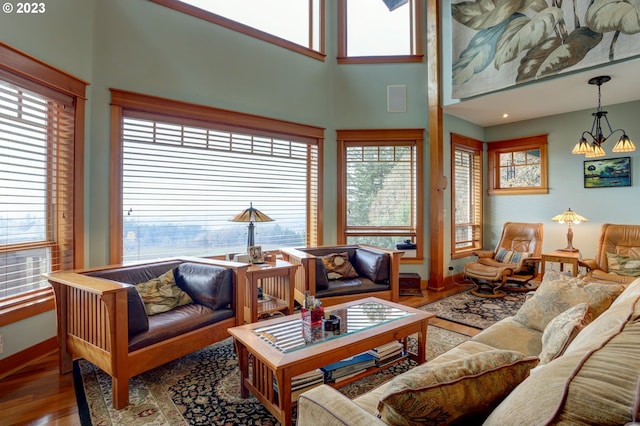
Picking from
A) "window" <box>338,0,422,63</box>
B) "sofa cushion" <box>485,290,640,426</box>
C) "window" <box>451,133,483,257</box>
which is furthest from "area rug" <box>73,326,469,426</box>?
"window" <box>338,0,422,63</box>

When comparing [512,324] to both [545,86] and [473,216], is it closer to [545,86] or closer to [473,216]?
[545,86]

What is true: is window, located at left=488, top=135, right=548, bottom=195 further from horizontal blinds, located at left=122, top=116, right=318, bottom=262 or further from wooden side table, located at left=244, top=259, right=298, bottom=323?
wooden side table, located at left=244, top=259, right=298, bottom=323

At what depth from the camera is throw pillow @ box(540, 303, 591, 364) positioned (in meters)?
1.40

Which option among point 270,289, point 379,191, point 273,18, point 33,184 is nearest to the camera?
point 33,184

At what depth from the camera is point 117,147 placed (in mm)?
3158

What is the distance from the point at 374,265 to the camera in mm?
3729

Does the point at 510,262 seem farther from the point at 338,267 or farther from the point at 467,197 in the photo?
the point at 338,267

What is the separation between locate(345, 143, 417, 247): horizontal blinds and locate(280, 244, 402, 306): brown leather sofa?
2.85 feet

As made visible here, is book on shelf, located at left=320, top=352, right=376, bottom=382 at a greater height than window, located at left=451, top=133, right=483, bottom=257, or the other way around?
window, located at left=451, top=133, right=483, bottom=257

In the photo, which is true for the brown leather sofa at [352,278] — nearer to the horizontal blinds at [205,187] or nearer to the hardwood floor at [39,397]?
the horizontal blinds at [205,187]

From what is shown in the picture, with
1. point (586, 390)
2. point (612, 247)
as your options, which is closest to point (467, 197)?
point (612, 247)

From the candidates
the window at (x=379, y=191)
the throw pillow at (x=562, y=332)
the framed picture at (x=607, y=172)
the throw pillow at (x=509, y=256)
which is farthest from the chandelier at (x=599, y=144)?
the throw pillow at (x=562, y=332)

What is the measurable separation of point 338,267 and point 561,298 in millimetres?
2174

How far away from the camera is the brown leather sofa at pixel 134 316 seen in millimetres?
2000
